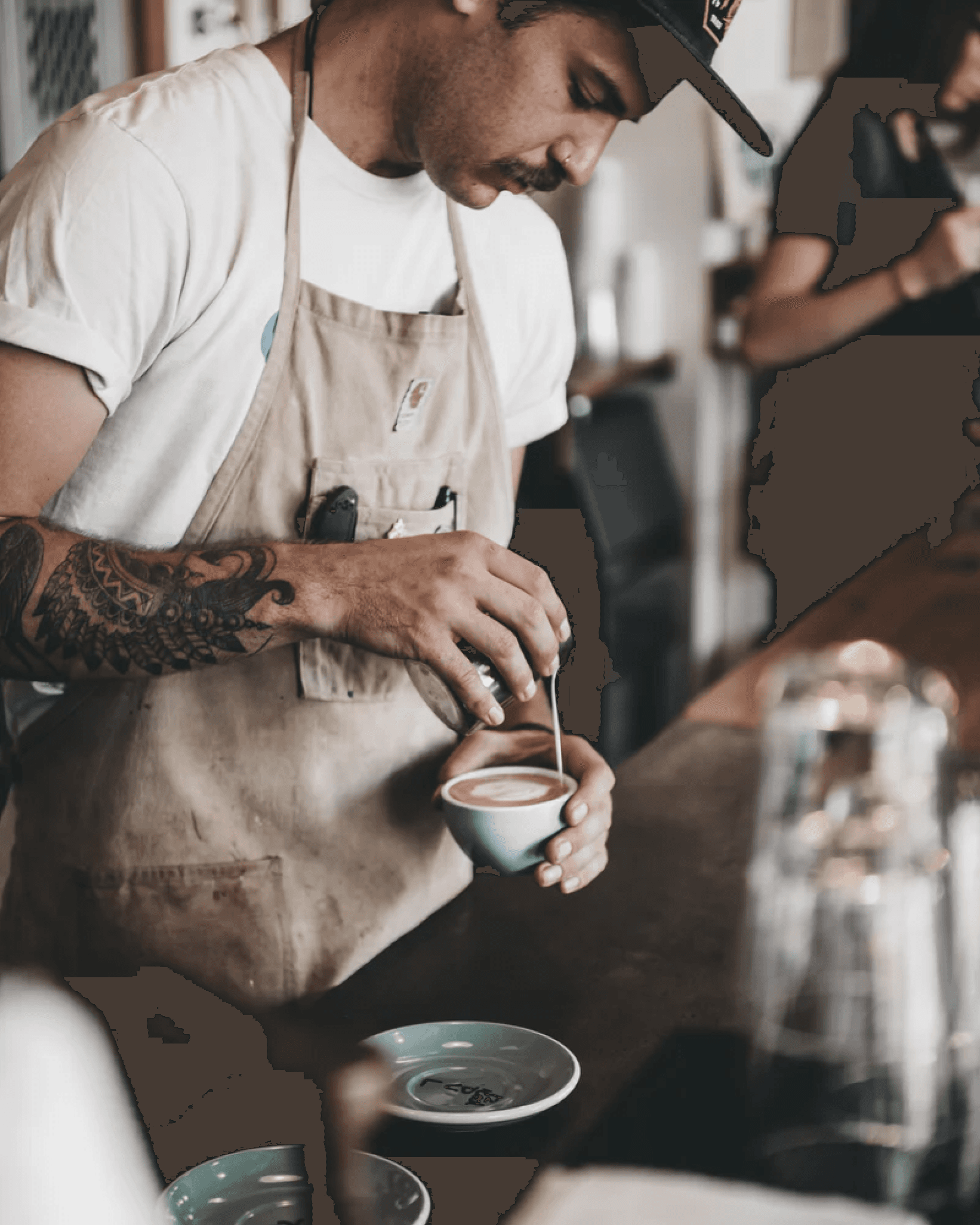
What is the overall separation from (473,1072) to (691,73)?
821 mm

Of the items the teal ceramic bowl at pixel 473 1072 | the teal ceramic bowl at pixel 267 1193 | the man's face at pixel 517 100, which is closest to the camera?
the teal ceramic bowl at pixel 267 1193

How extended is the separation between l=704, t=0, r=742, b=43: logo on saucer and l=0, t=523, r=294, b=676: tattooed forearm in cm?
57

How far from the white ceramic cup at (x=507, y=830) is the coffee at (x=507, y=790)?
14 mm

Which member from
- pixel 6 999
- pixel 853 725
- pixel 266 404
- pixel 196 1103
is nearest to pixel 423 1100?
pixel 196 1103

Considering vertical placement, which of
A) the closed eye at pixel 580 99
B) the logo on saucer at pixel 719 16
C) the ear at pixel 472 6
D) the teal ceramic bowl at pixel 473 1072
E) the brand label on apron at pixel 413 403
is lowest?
the teal ceramic bowl at pixel 473 1072

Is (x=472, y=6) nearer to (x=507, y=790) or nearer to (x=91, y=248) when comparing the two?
(x=91, y=248)

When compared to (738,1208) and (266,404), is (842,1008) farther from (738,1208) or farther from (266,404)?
(266,404)

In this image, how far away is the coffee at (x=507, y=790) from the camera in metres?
1.06

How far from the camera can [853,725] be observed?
150 cm

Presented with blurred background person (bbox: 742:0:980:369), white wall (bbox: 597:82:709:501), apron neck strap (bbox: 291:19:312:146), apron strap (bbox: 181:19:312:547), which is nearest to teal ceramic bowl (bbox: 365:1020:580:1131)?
apron strap (bbox: 181:19:312:547)

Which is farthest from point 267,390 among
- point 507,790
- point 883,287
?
point 883,287

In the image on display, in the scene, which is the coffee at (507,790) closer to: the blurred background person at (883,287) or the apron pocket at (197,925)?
the apron pocket at (197,925)

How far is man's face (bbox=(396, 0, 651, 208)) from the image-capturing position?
1.10 m

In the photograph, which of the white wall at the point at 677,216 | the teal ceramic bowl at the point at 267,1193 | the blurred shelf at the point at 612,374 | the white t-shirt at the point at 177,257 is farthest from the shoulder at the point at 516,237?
the white wall at the point at 677,216
